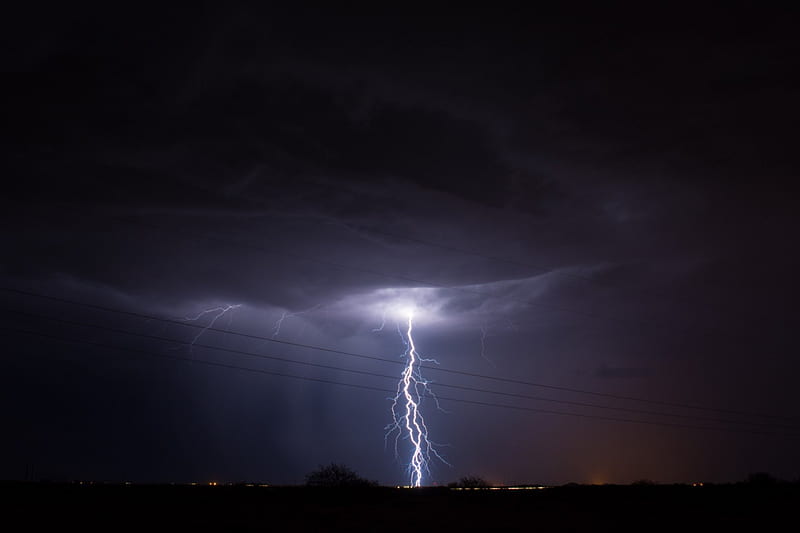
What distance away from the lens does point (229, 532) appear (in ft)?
41.3

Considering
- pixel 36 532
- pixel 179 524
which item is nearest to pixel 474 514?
pixel 179 524

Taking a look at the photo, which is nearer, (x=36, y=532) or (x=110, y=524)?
(x=36, y=532)

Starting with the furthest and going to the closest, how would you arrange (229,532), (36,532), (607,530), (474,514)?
(474,514) < (607,530) < (229,532) < (36,532)

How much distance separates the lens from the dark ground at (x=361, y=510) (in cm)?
1354

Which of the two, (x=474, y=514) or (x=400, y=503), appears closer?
(x=474, y=514)

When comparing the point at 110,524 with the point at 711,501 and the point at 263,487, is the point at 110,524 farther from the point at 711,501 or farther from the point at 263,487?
the point at 711,501

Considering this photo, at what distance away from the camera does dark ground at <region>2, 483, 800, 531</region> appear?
1354 cm

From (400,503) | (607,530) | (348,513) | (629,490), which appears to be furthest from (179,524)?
(629,490)

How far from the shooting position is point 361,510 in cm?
1664

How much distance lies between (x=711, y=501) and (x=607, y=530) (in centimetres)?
976

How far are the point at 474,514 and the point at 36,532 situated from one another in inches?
421

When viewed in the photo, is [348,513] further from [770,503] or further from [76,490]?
[770,503]

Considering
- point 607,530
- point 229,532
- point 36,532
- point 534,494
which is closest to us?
point 36,532

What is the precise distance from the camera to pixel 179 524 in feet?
43.4
